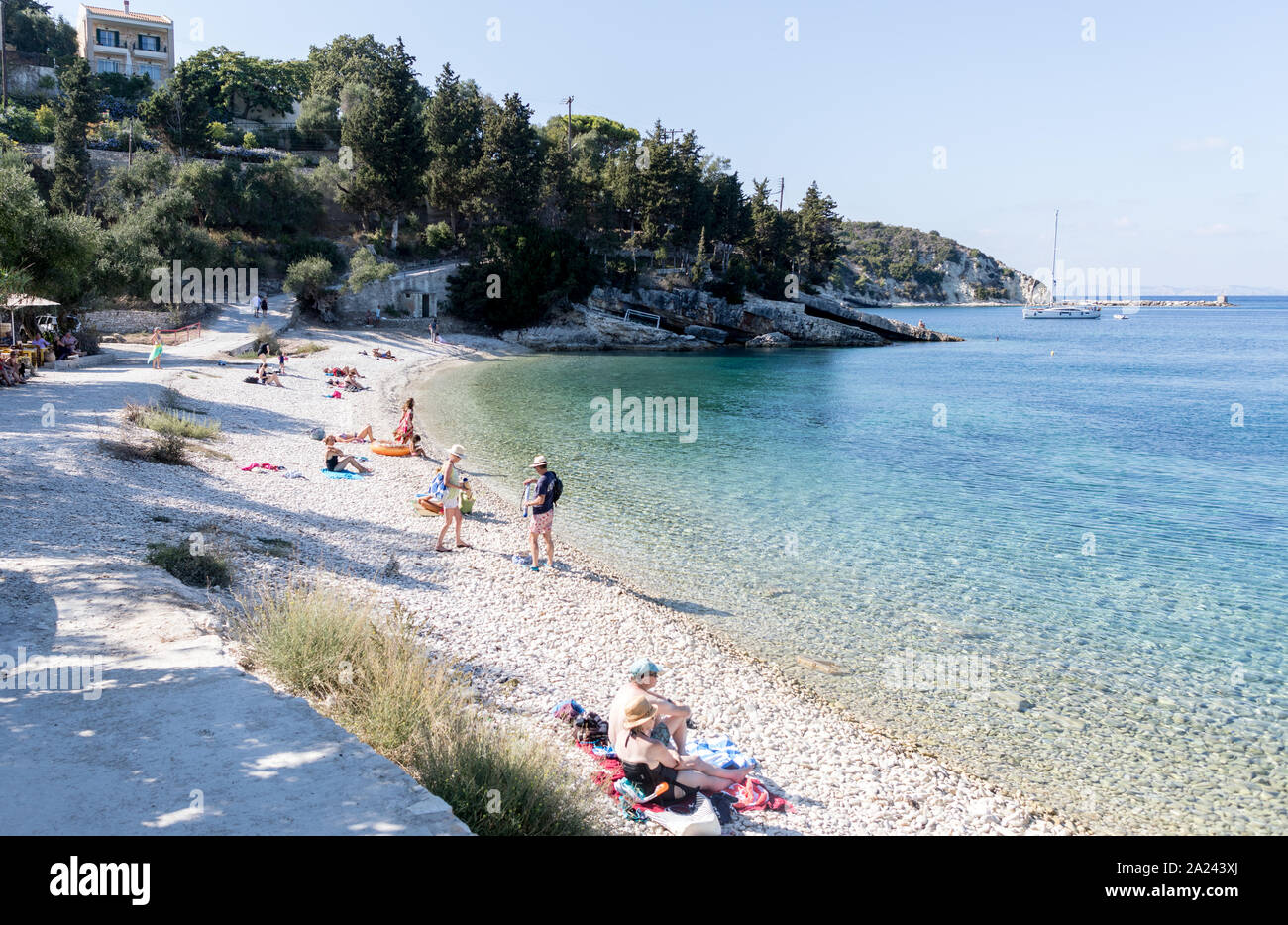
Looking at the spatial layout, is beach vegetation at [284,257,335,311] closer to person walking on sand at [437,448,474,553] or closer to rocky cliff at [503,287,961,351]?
rocky cliff at [503,287,961,351]

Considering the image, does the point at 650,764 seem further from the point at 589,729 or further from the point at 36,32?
the point at 36,32

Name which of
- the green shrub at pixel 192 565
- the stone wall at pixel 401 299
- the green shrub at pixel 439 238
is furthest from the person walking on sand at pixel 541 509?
the green shrub at pixel 439 238

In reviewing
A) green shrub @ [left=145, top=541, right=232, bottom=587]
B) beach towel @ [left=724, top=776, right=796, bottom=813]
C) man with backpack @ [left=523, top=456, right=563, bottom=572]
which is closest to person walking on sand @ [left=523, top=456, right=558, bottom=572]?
man with backpack @ [left=523, top=456, right=563, bottom=572]

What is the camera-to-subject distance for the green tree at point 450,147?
5359 cm

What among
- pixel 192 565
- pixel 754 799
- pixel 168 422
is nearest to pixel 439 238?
pixel 168 422

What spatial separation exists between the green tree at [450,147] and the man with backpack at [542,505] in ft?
150

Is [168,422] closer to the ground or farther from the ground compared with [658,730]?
farther from the ground

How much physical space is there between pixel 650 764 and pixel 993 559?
1082 cm

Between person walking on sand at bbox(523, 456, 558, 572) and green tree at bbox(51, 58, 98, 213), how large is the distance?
48.0 metres

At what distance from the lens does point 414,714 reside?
20.5 ft

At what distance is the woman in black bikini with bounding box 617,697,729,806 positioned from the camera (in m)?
6.61

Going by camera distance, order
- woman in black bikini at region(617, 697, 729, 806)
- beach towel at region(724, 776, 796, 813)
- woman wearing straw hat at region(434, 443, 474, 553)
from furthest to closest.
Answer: woman wearing straw hat at region(434, 443, 474, 553) → beach towel at region(724, 776, 796, 813) → woman in black bikini at region(617, 697, 729, 806)

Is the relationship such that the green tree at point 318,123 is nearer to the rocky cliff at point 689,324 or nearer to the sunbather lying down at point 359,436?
the rocky cliff at point 689,324

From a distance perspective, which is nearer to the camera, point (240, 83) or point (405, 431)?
point (405, 431)
